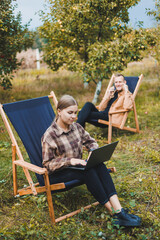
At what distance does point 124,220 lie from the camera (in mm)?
2328

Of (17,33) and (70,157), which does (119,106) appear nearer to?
(70,157)

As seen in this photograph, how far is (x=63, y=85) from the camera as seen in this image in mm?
9523

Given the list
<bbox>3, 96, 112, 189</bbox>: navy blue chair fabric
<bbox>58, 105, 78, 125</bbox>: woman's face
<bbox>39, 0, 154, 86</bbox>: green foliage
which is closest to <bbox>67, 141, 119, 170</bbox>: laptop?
<bbox>58, 105, 78, 125</bbox>: woman's face

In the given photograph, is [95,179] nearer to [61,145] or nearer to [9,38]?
[61,145]

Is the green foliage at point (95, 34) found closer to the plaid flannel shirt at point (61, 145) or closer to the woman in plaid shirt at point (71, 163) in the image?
the plaid flannel shirt at point (61, 145)

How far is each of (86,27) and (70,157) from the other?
5.04 metres

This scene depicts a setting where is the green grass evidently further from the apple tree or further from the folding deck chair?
the apple tree

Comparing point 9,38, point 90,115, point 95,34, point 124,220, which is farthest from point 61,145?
point 95,34

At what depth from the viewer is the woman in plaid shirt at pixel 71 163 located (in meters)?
2.39

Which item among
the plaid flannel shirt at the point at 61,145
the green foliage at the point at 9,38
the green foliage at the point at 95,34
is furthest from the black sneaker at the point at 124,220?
the green foliage at the point at 9,38

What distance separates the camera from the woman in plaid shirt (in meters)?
2.39

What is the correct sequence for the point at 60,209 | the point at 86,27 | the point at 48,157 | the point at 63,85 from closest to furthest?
1. the point at 48,157
2. the point at 60,209
3. the point at 86,27
4. the point at 63,85

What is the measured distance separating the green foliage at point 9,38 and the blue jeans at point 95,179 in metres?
4.84

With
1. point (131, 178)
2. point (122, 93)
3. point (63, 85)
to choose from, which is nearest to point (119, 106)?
point (122, 93)
